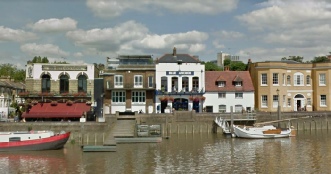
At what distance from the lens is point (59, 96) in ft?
186

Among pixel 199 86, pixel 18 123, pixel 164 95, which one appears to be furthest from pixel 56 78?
pixel 199 86

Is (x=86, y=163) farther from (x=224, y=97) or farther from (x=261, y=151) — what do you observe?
(x=224, y=97)

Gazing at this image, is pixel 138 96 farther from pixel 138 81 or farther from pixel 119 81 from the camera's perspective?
pixel 119 81

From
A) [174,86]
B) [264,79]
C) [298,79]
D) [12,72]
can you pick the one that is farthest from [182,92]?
[12,72]

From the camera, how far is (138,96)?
6062cm

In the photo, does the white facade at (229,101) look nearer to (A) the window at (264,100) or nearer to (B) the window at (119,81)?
(A) the window at (264,100)

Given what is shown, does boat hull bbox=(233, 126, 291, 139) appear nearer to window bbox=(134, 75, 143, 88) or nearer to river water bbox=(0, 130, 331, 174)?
river water bbox=(0, 130, 331, 174)

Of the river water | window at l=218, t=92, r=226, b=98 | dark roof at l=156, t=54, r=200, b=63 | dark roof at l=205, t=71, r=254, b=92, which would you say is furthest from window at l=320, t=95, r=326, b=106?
dark roof at l=156, t=54, r=200, b=63

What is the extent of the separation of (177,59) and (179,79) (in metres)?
3.20

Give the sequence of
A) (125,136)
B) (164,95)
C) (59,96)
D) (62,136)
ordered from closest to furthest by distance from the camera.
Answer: (62,136)
(125,136)
(59,96)
(164,95)

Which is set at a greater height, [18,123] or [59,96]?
[59,96]

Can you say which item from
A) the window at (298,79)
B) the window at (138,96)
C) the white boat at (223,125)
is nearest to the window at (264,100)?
the window at (298,79)

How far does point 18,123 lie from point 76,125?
6.91 meters

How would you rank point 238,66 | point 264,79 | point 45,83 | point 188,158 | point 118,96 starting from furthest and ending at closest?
point 238,66
point 264,79
point 118,96
point 45,83
point 188,158
